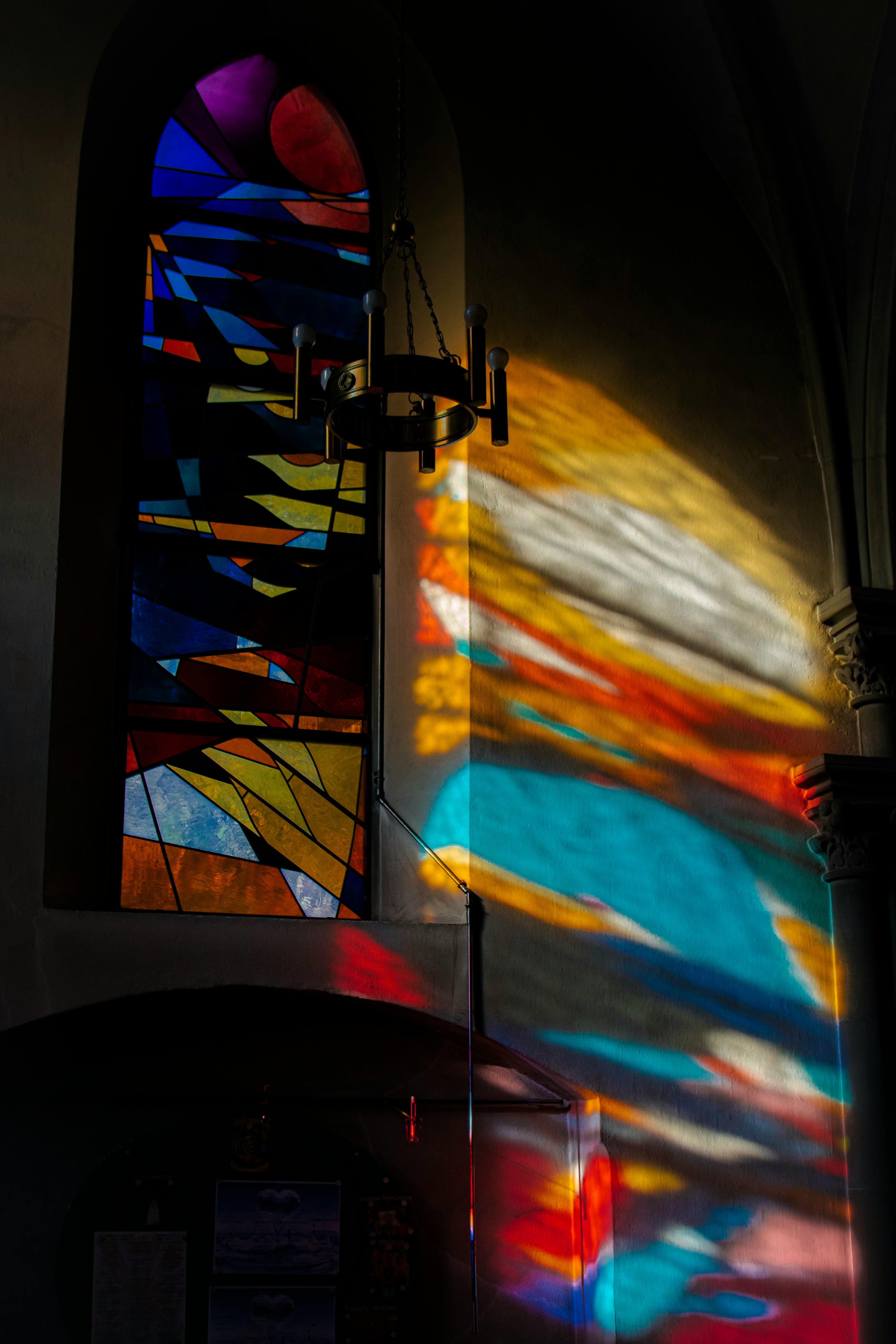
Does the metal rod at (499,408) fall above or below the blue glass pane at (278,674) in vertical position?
above

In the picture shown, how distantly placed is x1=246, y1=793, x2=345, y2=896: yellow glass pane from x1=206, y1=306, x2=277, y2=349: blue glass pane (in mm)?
1986

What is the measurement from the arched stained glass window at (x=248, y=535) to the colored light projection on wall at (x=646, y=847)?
17.1 inches

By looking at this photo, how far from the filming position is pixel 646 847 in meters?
5.62

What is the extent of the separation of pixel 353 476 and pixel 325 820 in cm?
153

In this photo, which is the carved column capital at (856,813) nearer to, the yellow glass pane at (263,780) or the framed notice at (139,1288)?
the yellow glass pane at (263,780)

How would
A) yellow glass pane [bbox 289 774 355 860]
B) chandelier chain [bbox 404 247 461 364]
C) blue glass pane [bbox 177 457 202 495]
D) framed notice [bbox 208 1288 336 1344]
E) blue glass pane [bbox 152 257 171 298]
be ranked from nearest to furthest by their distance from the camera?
1. chandelier chain [bbox 404 247 461 364]
2. framed notice [bbox 208 1288 336 1344]
3. yellow glass pane [bbox 289 774 355 860]
4. blue glass pane [bbox 177 457 202 495]
5. blue glass pane [bbox 152 257 171 298]

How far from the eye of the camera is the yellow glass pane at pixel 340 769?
5.79 metres

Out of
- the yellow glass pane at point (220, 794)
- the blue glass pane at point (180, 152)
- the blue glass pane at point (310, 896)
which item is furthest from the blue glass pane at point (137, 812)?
the blue glass pane at point (180, 152)

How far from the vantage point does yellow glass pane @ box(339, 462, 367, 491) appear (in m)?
6.20

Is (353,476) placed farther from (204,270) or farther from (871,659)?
(871,659)

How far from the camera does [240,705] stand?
574cm

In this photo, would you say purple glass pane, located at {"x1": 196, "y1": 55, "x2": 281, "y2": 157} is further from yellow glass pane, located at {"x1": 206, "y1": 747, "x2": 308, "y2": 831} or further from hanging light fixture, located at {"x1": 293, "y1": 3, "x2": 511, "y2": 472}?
yellow glass pane, located at {"x1": 206, "y1": 747, "x2": 308, "y2": 831}

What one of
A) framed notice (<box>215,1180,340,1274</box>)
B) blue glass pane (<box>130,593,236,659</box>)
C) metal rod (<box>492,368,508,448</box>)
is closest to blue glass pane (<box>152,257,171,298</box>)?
blue glass pane (<box>130,593,236,659</box>)

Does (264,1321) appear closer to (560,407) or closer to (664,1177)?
(664,1177)
